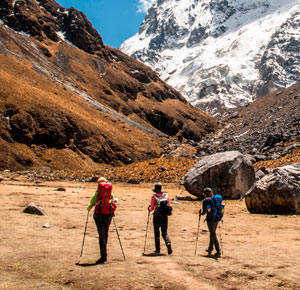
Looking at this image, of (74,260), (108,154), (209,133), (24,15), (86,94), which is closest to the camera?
(74,260)

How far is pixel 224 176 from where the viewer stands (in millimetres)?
20547

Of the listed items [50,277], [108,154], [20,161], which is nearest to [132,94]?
[108,154]

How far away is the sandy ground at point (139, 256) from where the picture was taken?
19.5ft

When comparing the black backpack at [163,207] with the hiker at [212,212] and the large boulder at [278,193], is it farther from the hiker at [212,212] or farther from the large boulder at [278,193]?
the large boulder at [278,193]

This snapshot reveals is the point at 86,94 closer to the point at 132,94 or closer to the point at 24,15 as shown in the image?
the point at 132,94

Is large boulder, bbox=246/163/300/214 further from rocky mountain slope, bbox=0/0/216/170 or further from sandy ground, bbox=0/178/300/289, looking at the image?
rocky mountain slope, bbox=0/0/216/170

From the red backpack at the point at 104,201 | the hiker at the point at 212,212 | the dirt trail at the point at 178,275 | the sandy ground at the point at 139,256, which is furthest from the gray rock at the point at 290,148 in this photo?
the red backpack at the point at 104,201

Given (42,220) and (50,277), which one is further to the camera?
(42,220)

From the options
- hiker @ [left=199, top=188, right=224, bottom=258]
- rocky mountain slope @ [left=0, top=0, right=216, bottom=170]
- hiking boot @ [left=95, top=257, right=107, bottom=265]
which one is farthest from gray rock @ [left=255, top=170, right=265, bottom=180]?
rocky mountain slope @ [left=0, top=0, right=216, bottom=170]

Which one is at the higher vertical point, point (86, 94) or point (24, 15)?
point (24, 15)

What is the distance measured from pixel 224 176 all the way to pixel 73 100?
39445 mm

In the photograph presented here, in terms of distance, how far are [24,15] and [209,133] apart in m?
63.7

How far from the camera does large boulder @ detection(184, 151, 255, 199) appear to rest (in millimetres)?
20484

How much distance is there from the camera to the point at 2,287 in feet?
17.2
